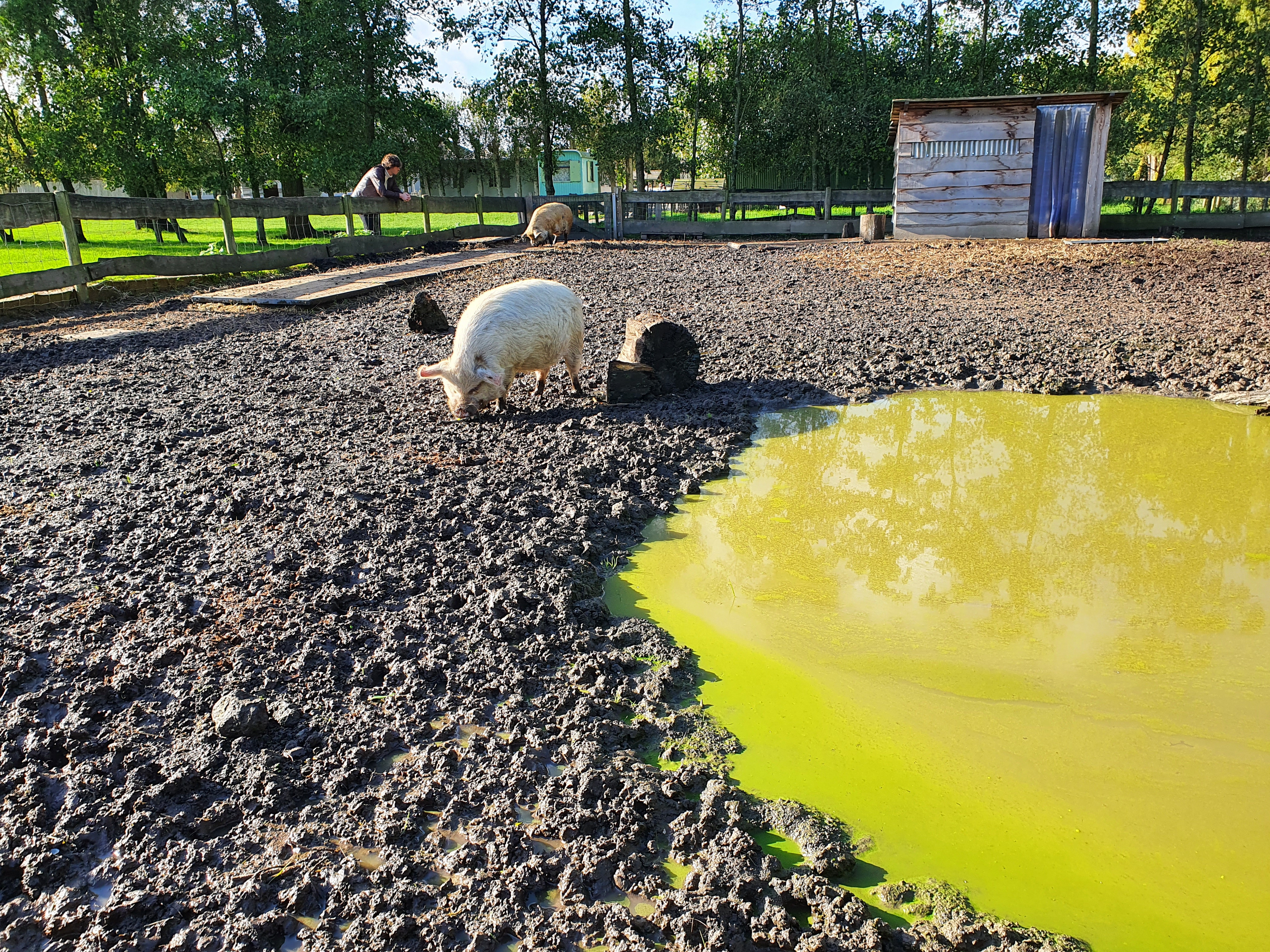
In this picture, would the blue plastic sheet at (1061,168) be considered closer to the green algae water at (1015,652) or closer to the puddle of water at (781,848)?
the green algae water at (1015,652)

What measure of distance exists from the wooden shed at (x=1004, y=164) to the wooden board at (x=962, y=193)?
0.04ft

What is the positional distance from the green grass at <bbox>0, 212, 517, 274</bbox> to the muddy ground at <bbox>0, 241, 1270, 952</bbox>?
1077 cm

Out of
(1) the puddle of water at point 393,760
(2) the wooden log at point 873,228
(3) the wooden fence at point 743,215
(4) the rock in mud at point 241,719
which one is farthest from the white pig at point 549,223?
(1) the puddle of water at point 393,760

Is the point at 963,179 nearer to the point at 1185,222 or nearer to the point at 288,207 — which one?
the point at 1185,222

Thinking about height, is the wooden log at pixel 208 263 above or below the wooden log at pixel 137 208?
below

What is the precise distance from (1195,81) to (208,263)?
2636cm

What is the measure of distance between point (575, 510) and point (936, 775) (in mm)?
2399

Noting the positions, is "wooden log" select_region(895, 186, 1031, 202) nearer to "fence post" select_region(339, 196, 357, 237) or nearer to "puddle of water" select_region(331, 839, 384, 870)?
"fence post" select_region(339, 196, 357, 237)

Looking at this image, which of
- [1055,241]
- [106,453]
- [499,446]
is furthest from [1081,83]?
[106,453]

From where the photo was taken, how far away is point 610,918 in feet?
6.75

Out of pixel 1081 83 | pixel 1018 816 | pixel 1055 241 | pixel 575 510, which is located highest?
pixel 1081 83

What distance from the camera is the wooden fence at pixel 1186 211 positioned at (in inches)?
615

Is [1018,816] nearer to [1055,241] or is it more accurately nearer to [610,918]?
[610,918]

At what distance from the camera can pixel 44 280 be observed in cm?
1019
